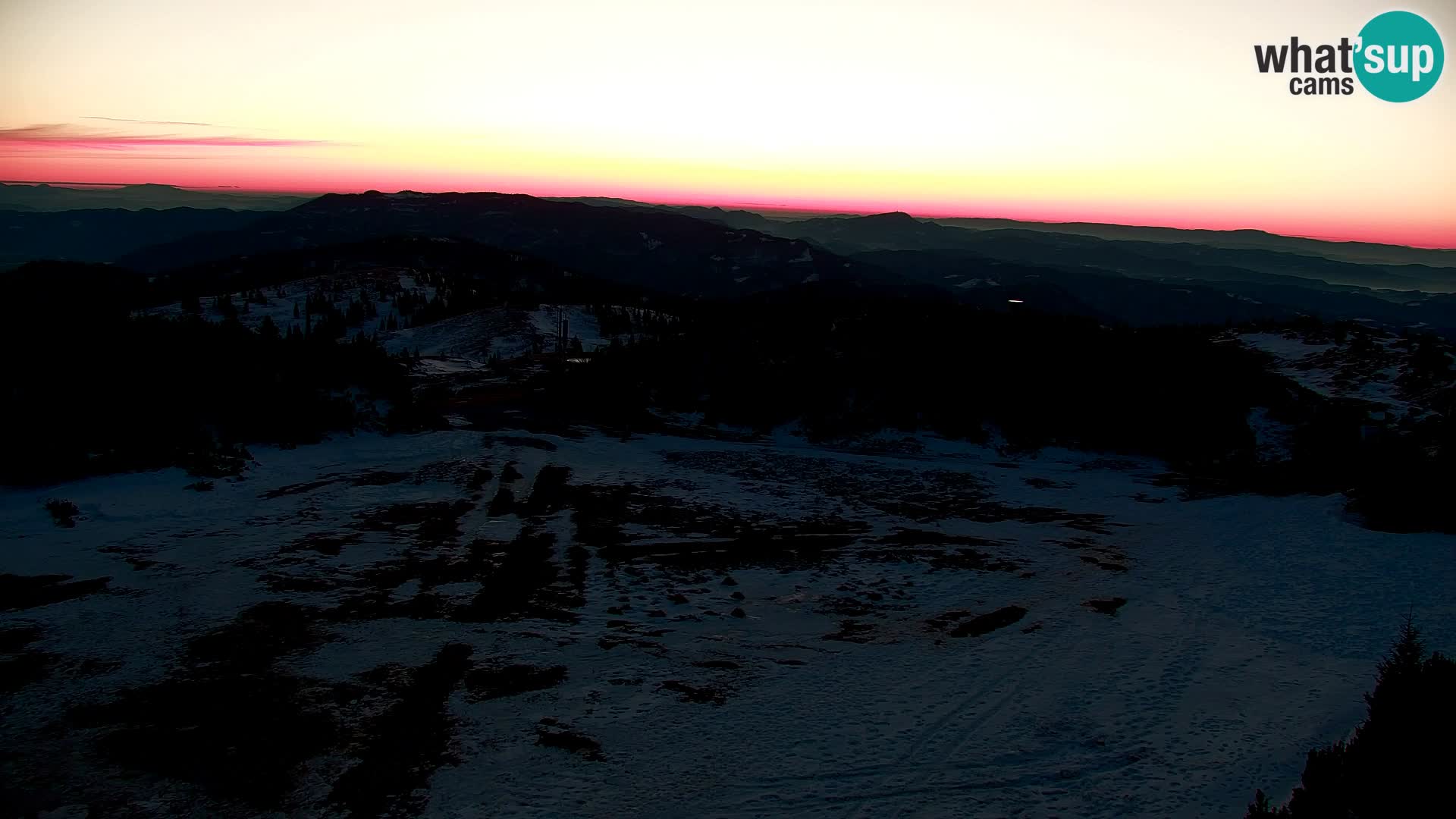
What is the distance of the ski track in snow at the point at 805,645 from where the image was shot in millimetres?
14875

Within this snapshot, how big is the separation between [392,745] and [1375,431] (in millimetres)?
54190

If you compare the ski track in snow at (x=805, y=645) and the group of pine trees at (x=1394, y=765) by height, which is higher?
the group of pine trees at (x=1394, y=765)

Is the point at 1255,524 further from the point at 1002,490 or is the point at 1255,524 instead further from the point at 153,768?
the point at 153,768

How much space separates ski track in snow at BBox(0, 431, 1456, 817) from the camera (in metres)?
14.9

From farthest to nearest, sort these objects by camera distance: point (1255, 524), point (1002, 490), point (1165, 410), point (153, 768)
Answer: point (1165, 410), point (1002, 490), point (1255, 524), point (153, 768)

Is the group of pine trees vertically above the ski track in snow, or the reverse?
the group of pine trees

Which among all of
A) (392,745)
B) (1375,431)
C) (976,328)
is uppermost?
(976,328)

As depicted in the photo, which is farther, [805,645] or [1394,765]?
[805,645]

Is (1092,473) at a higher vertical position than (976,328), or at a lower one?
lower

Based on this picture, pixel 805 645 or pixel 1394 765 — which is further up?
pixel 1394 765

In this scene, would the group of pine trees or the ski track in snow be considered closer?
the group of pine trees

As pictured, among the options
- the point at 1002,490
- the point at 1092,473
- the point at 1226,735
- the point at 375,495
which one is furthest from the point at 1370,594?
the point at 375,495

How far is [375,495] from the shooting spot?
34.8 metres

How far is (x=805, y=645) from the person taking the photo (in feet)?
72.0
